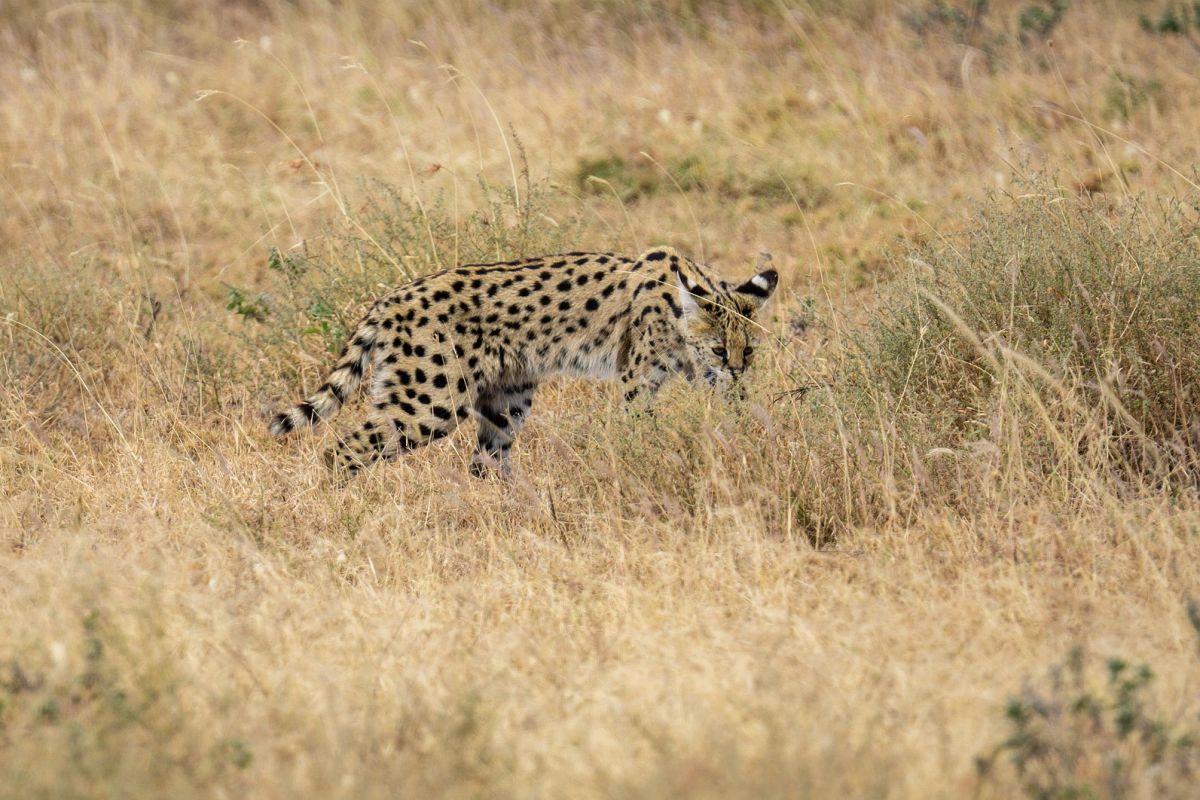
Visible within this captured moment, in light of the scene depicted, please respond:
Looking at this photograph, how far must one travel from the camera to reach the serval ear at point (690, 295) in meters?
6.13

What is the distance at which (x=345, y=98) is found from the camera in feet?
35.2

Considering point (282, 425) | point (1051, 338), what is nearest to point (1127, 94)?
point (1051, 338)

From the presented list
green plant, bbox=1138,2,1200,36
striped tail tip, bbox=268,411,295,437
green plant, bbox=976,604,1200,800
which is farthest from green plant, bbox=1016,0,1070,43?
green plant, bbox=976,604,1200,800

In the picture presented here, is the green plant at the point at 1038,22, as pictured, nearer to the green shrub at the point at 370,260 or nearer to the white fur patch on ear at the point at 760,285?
the green shrub at the point at 370,260

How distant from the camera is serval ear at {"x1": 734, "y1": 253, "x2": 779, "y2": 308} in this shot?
20.9 ft

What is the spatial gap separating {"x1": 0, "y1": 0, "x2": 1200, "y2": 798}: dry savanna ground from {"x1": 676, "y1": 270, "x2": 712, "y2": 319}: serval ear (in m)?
0.41

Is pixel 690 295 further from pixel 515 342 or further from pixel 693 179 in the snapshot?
pixel 693 179

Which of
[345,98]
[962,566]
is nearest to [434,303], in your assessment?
[962,566]

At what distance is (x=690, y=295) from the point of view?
20.4ft

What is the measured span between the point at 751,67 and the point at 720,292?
4.71 metres

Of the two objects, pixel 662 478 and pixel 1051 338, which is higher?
pixel 1051 338

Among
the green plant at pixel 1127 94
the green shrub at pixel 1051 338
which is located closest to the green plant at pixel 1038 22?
the green plant at pixel 1127 94

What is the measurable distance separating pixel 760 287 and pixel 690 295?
37cm

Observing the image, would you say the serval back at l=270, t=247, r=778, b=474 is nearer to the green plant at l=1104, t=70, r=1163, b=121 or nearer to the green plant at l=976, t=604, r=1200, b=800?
the green plant at l=976, t=604, r=1200, b=800
